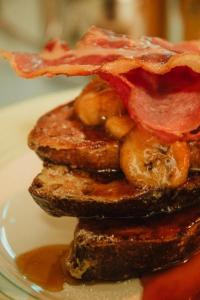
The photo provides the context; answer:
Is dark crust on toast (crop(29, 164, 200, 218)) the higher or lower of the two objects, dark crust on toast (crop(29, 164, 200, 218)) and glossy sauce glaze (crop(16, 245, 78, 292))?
the higher

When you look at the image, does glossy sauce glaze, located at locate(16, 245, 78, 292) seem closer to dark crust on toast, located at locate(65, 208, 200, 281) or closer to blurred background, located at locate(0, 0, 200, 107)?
dark crust on toast, located at locate(65, 208, 200, 281)

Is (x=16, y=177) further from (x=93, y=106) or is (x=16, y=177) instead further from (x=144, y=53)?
(x=144, y=53)

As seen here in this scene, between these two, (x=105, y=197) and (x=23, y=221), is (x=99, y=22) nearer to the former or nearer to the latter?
(x=23, y=221)

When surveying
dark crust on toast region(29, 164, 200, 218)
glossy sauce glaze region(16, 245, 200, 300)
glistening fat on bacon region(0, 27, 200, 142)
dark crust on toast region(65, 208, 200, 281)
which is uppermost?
glistening fat on bacon region(0, 27, 200, 142)

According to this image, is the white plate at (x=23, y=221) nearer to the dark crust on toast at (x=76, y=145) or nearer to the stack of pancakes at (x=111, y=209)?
the stack of pancakes at (x=111, y=209)

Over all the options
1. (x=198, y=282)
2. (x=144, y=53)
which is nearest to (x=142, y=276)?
(x=198, y=282)

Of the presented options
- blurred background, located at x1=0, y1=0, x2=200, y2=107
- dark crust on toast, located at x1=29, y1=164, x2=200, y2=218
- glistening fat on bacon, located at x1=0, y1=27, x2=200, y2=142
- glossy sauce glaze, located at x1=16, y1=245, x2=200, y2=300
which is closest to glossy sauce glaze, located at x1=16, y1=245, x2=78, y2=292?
glossy sauce glaze, located at x1=16, y1=245, x2=200, y2=300

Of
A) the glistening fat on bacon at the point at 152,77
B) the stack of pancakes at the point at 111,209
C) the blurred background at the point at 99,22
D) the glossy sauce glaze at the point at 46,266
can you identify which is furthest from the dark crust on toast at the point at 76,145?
the blurred background at the point at 99,22
